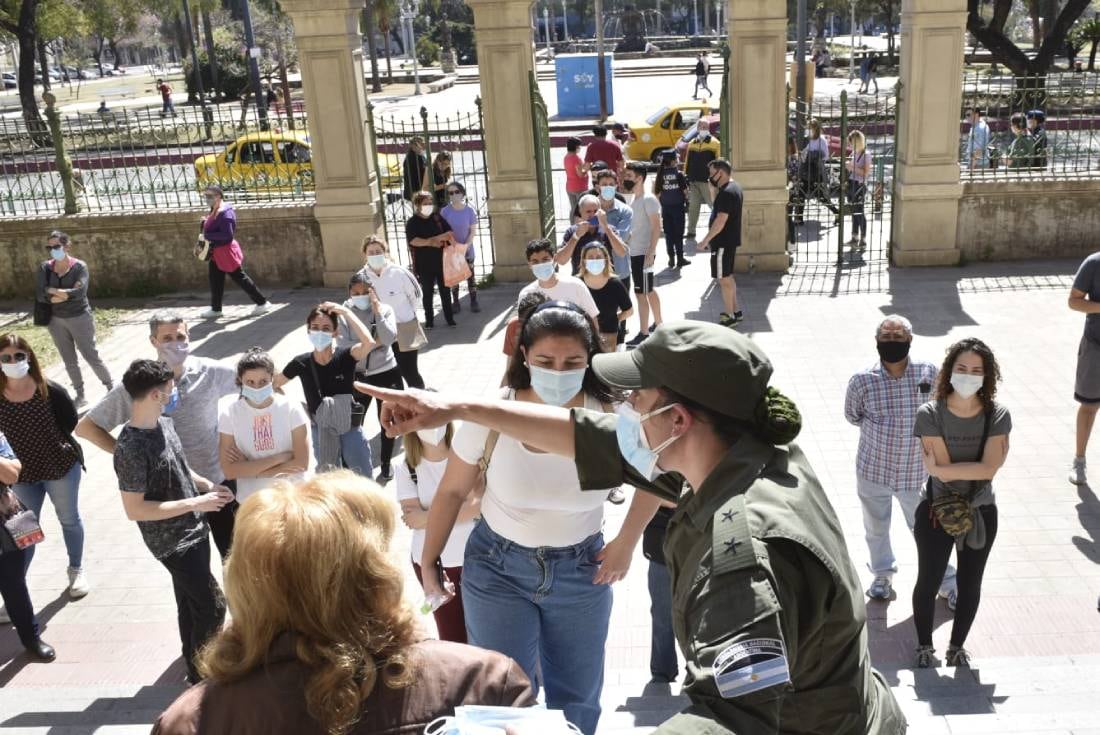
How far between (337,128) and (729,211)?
4930 mm

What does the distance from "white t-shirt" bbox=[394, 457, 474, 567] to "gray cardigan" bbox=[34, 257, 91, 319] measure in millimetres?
5767

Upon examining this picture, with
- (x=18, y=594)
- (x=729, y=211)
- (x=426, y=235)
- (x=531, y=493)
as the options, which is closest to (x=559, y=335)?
(x=531, y=493)

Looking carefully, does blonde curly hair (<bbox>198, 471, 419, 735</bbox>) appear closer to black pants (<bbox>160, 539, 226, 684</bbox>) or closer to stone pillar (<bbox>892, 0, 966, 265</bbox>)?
black pants (<bbox>160, 539, 226, 684</bbox>)

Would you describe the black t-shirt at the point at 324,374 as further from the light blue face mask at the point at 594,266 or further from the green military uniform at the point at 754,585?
the green military uniform at the point at 754,585

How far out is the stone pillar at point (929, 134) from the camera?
11.6 meters

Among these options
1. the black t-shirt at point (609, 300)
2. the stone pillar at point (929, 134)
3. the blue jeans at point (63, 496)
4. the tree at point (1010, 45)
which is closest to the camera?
the blue jeans at point (63, 496)

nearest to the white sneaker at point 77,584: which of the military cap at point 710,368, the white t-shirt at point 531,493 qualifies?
the white t-shirt at point 531,493

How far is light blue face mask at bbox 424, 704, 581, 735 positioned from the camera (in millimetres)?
1983

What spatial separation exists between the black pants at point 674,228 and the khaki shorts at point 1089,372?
6593 millimetres

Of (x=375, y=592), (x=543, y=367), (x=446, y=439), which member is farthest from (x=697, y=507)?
(x=446, y=439)

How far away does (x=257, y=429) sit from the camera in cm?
529

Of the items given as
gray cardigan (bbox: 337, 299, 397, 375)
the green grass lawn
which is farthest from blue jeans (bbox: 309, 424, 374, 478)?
the green grass lawn

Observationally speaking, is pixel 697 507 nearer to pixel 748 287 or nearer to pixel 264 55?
Result: pixel 748 287

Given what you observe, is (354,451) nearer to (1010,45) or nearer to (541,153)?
(541,153)
